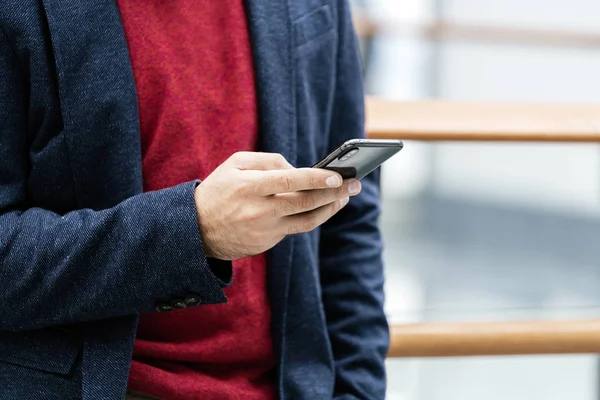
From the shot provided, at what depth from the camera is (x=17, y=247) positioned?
0.86 m

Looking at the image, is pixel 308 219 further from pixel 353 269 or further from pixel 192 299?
pixel 353 269

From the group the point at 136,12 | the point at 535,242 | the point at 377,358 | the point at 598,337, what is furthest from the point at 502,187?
the point at 136,12

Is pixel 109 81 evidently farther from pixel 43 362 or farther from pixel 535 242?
pixel 535 242

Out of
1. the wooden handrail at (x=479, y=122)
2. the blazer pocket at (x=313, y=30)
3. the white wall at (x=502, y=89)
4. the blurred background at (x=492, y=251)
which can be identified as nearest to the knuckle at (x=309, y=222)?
the blazer pocket at (x=313, y=30)

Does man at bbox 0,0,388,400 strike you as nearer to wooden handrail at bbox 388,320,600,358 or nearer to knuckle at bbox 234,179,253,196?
knuckle at bbox 234,179,253,196

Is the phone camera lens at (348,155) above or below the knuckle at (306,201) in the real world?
above

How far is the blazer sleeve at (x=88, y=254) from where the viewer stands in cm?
83

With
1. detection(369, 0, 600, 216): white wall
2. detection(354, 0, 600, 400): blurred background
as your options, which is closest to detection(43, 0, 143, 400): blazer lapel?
detection(354, 0, 600, 400): blurred background

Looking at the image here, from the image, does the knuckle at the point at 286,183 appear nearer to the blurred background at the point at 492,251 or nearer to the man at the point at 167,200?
the man at the point at 167,200

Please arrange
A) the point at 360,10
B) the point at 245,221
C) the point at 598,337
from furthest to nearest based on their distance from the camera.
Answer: the point at 360,10, the point at 598,337, the point at 245,221

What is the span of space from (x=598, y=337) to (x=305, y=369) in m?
0.58

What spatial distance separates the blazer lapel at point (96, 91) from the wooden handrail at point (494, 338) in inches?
22.5

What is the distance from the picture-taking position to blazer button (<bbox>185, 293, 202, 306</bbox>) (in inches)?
33.5

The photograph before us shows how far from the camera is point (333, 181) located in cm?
76
